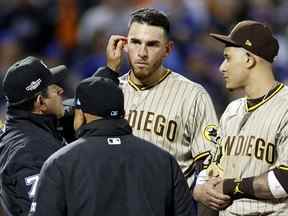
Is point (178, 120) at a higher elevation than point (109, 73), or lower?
lower

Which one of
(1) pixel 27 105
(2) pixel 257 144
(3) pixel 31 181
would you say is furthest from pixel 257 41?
(3) pixel 31 181

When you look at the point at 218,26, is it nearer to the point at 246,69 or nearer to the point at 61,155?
the point at 246,69

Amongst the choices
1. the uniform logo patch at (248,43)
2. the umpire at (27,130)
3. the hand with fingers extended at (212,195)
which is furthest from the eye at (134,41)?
the hand with fingers extended at (212,195)

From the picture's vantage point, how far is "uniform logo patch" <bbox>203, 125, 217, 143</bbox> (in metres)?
6.57

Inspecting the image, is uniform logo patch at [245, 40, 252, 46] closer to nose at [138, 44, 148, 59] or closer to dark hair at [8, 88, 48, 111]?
nose at [138, 44, 148, 59]

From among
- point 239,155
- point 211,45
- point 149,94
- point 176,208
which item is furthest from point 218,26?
point 176,208

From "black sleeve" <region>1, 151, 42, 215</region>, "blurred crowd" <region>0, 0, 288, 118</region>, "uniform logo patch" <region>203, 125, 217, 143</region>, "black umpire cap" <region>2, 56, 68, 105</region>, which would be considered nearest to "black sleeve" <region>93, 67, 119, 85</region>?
"black umpire cap" <region>2, 56, 68, 105</region>

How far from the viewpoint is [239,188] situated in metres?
5.84

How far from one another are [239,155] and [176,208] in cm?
82

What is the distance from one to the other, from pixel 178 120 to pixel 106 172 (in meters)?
1.49

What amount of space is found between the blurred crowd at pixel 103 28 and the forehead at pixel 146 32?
4169 mm

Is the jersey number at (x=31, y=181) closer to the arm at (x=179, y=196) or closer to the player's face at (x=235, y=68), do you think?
the arm at (x=179, y=196)

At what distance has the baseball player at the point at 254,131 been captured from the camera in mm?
5783

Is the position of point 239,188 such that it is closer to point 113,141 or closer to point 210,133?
point 210,133
